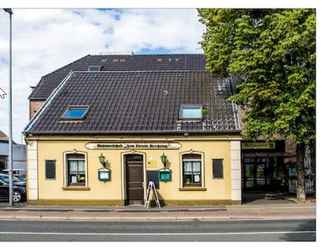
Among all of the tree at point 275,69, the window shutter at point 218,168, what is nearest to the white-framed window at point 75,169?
the window shutter at point 218,168

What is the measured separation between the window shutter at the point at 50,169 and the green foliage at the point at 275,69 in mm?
8329

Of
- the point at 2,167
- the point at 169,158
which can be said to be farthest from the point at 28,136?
the point at 2,167

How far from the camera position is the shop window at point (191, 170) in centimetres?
2520

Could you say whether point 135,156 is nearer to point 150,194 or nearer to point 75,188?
point 150,194

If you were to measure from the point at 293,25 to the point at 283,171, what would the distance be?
1186cm

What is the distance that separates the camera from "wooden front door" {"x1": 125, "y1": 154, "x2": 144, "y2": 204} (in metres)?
25.5

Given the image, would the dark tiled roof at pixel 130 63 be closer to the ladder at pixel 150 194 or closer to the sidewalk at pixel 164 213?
the ladder at pixel 150 194

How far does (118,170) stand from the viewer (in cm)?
2528

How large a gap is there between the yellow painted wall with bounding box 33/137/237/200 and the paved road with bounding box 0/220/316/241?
5.55 metres

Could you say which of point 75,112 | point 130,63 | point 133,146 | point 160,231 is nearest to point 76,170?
point 133,146

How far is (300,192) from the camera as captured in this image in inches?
987

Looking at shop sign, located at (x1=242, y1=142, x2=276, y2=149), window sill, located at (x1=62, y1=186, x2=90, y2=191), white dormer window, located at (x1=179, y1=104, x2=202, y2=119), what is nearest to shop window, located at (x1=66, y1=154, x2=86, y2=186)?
window sill, located at (x1=62, y1=186, x2=90, y2=191)

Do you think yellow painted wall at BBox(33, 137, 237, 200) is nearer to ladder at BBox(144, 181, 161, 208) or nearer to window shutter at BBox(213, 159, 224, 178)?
window shutter at BBox(213, 159, 224, 178)
